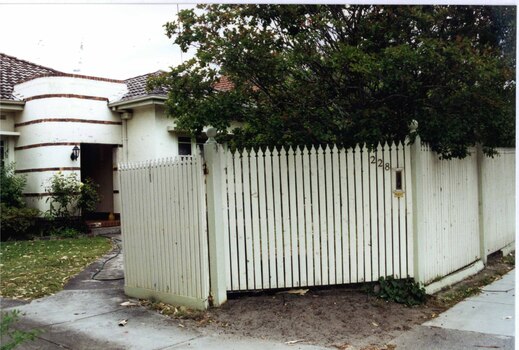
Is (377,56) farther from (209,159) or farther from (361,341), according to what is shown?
(361,341)

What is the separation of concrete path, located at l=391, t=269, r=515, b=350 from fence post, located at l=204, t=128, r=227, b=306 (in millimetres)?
1857

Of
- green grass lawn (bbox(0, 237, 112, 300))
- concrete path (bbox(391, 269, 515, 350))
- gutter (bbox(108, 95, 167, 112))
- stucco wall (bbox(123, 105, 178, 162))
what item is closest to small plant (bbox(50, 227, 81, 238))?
green grass lawn (bbox(0, 237, 112, 300))

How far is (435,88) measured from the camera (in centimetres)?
546

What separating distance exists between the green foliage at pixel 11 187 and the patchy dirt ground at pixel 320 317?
2.01m

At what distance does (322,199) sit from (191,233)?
1499mm

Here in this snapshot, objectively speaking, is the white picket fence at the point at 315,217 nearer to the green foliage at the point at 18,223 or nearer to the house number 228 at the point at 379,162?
the house number 228 at the point at 379,162

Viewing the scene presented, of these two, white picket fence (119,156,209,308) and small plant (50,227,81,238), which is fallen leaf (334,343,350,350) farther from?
small plant (50,227,81,238)

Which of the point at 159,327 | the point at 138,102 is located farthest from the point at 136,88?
the point at 159,327

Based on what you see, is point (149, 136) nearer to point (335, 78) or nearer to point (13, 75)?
point (13, 75)

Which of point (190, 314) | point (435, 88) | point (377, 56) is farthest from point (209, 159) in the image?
point (435, 88)

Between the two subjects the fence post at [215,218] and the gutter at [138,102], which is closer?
the fence post at [215,218]

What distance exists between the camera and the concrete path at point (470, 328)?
4215mm

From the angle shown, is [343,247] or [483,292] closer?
[343,247]

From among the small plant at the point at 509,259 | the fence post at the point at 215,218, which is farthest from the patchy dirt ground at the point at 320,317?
the small plant at the point at 509,259
